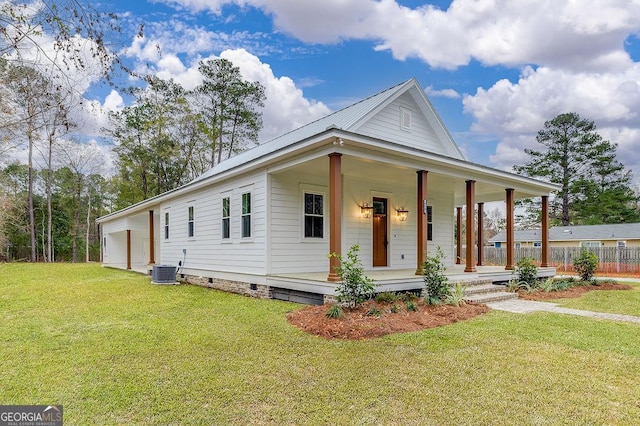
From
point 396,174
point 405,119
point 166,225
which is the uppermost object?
point 405,119

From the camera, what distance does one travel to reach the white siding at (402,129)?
34.9 feet

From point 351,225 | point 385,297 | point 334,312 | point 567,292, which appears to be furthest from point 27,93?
point 567,292

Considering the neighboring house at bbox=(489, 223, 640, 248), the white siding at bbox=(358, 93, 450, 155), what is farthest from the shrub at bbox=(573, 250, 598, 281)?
the neighboring house at bbox=(489, 223, 640, 248)

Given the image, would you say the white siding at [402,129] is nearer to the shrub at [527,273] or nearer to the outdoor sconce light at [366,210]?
the outdoor sconce light at [366,210]

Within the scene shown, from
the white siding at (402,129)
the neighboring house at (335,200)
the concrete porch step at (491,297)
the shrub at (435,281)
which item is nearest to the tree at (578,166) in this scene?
the neighboring house at (335,200)

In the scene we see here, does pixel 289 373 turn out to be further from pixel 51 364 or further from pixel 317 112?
pixel 317 112

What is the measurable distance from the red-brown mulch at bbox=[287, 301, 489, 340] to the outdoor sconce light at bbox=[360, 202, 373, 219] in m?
4.03

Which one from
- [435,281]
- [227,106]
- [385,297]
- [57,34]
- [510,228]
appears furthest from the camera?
[227,106]

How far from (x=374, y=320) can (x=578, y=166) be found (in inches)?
1106

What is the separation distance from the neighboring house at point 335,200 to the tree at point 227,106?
15.5 metres

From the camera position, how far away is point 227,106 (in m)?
28.1

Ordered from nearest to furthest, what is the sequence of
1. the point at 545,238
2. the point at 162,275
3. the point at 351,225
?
the point at 351,225
the point at 162,275
the point at 545,238

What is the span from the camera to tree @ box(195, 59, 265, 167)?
90.9ft

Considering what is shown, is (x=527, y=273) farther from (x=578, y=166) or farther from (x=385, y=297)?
(x=578, y=166)
